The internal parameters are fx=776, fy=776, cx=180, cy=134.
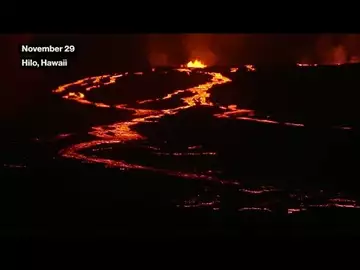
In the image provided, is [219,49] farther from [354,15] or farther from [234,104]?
[354,15]

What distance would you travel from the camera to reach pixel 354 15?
4.62m

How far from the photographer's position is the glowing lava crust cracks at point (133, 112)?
185 inches

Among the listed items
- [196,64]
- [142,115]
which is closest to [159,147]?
[142,115]

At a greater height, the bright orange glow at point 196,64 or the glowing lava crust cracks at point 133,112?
the bright orange glow at point 196,64

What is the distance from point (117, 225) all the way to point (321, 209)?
124 cm

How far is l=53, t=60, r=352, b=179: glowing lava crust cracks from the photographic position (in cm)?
470

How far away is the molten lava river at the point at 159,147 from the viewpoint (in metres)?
4.70

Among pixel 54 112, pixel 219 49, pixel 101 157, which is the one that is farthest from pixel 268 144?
pixel 54 112

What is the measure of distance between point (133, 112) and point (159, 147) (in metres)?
A: 0.26

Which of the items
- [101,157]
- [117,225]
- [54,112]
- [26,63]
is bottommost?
[117,225]

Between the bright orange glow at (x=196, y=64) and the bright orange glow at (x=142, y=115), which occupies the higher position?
the bright orange glow at (x=196, y=64)

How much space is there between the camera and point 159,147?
472cm

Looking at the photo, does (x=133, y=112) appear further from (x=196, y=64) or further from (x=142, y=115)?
(x=196, y=64)

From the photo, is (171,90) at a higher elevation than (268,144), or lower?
higher
